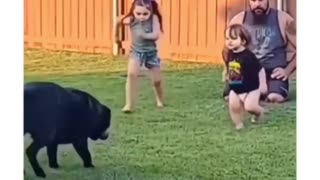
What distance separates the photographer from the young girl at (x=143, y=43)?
381 cm

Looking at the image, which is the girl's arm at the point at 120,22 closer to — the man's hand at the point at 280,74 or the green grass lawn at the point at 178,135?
the green grass lawn at the point at 178,135

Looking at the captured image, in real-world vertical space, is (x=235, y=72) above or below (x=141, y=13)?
below

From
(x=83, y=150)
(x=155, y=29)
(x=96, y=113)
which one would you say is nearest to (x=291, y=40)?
(x=155, y=29)

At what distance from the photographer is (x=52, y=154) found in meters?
3.87

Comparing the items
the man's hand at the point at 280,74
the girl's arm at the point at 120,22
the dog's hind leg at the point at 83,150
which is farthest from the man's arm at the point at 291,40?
the dog's hind leg at the point at 83,150

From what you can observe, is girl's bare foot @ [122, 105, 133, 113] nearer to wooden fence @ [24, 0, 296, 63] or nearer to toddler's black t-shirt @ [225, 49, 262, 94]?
wooden fence @ [24, 0, 296, 63]

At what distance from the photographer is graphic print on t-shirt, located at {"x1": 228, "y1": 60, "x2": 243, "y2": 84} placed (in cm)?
377

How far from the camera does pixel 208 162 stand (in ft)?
12.4

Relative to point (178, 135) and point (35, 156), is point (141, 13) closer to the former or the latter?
point (178, 135)

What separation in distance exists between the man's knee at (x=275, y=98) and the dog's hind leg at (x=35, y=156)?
83 cm

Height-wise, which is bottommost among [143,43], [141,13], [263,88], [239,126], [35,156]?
[35,156]

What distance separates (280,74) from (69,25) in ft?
2.53

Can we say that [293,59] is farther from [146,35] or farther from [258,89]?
[146,35]
